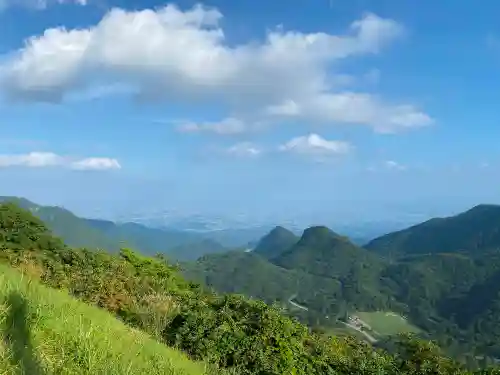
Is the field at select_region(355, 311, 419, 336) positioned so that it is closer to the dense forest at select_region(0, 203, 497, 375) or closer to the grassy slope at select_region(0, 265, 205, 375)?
the dense forest at select_region(0, 203, 497, 375)

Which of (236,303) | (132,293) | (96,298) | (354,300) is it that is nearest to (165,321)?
(236,303)

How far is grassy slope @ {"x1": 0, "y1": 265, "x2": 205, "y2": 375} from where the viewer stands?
473 centimetres

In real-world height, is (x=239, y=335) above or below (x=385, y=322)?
above

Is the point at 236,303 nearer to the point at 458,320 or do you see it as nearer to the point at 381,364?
the point at 381,364

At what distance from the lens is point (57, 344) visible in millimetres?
5285

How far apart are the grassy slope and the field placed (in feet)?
496

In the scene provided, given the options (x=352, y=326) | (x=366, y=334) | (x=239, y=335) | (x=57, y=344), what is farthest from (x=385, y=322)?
(x=57, y=344)

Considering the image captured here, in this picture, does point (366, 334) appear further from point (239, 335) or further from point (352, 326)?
point (239, 335)

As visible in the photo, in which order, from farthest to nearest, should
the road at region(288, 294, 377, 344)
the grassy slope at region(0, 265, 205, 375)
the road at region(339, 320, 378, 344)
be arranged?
the road at region(288, 294, 377, 344), the road at region(339, 320, 378, 344), the grassy slope at region(0, 265, 205, 375)

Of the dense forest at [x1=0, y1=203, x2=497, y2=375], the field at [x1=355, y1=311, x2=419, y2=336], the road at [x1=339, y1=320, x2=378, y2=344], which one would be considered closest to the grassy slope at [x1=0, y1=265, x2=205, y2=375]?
the dense forest at [x1=0, y1=203, x2=497, y2=375]

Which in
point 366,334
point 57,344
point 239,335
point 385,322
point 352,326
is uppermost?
point 57,344

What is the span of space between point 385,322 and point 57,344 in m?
171

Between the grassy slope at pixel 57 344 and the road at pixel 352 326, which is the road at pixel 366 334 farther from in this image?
the grassy slope at pixel 57 344

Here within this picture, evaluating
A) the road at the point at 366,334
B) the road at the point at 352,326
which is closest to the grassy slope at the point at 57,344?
the road at the point at 352,326
